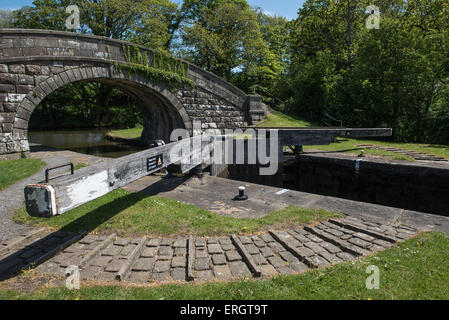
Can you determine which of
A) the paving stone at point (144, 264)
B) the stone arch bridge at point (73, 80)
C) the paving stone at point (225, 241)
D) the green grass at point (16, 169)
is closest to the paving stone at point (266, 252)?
the paving stone at point (225, 241)

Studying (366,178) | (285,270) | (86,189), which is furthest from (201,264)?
(366,178)

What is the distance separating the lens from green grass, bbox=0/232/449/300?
105 inches

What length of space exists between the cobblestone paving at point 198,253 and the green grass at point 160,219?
0.24 m

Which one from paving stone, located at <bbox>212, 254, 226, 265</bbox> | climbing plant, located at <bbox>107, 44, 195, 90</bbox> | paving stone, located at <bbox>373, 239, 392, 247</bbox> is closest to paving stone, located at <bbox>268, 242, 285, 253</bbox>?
paving stone, located at <bbox>212, 254, 226, 265</bbox>

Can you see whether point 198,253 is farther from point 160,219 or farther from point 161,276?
point 160,219

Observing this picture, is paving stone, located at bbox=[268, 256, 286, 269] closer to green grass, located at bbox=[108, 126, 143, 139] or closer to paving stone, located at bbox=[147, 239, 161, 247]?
paving stone, located at bbox=[147, 239, 161, 247]

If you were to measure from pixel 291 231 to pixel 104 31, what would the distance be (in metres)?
27.5

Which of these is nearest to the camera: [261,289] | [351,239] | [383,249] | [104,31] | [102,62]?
[261,289]

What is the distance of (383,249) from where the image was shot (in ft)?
11.8

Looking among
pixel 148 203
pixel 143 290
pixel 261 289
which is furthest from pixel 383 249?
pixel 148 203

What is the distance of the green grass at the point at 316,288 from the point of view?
2666mm

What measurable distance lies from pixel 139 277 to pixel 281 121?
15858 millimetres

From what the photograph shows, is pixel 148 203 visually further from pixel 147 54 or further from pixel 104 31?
pixel 104 31

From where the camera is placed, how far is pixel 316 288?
279 cm
